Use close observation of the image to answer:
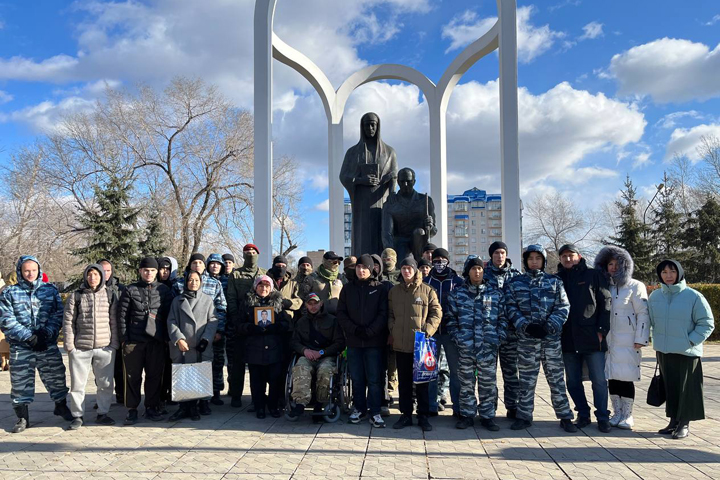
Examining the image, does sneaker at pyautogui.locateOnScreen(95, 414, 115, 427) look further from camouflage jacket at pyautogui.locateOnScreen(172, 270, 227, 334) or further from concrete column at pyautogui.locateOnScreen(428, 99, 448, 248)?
concrete column at pyautogui.locateOnScreen(428, 99, 448, 248)

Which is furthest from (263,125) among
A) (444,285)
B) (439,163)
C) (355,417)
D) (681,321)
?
(681,321)

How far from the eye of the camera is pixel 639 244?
22344mm

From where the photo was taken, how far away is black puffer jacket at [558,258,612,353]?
4.74m

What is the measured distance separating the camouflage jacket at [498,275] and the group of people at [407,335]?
0.01 meters

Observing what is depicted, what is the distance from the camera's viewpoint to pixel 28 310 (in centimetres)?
512

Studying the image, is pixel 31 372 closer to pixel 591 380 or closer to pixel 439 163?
pixel 591 380

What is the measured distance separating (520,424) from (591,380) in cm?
81

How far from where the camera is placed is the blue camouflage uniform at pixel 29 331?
5004 millimetres

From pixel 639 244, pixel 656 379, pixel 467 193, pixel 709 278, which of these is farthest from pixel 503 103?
pixel 467 193

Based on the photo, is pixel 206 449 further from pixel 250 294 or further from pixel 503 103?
pixel 503 103

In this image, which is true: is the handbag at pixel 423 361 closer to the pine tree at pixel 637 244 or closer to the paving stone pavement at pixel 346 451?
the paving stone pavement at pixel 346 451

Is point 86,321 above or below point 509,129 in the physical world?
below

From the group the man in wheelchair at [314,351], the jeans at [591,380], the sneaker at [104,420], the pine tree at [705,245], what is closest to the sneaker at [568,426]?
the jeans at [591,380]

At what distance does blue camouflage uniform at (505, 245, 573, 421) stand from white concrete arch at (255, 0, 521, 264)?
530 centimetres
